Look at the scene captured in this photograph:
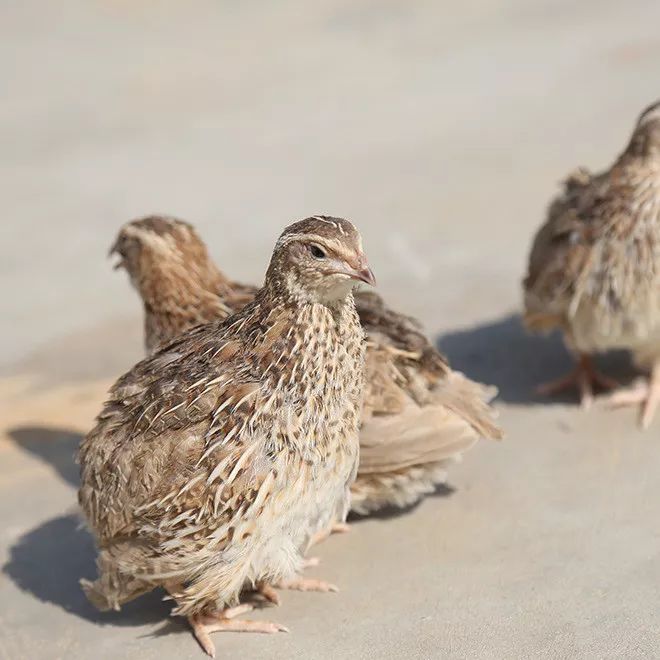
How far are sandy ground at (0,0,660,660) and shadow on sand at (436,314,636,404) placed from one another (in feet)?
0.06

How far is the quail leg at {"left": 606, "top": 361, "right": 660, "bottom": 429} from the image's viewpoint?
259 inches

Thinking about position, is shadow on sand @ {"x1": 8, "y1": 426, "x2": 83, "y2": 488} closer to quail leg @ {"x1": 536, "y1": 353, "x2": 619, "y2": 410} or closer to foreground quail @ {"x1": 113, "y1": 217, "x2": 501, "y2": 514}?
foreground quail @ {"x1": 113, "y1": 217, "x2": 501, "y2": 514}

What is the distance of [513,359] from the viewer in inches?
294

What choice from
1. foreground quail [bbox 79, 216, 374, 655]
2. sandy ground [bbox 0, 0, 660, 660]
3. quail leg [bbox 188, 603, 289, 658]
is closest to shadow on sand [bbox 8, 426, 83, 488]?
sandy ground [bbox 0, 0, 660, 660]

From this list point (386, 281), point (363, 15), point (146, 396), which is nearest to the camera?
point (146, 396)

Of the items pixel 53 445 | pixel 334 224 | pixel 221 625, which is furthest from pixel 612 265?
pixel 53 445

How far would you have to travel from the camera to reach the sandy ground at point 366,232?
5.08m

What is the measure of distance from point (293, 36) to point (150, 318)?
6566 mm

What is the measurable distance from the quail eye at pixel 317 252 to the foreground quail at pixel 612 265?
2502 mm

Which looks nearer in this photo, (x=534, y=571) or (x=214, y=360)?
(x=214, y=360)

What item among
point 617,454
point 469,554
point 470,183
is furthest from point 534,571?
point 470,183

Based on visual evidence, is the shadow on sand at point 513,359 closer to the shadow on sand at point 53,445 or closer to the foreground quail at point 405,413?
the foreground quail at point 405,413

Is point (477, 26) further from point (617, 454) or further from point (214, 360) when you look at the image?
point (214, 360)

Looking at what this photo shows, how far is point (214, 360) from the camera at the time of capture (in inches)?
184
